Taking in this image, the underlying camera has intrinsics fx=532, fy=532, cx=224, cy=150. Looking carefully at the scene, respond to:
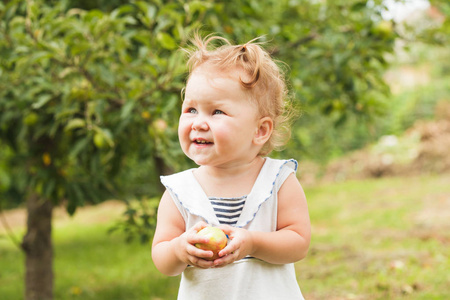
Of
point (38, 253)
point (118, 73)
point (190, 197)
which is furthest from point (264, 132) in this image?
point (38, 253)

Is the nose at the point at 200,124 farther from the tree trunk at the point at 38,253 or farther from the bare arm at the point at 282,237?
the tree trunk at the point at 38,253

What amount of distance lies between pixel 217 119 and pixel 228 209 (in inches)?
8.5

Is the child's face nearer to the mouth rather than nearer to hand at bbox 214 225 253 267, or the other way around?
the mouth

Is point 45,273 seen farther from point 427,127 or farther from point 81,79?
point 427,127

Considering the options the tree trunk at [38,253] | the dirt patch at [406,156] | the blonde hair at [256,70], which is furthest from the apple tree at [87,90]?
the dirt patch at [406,156]

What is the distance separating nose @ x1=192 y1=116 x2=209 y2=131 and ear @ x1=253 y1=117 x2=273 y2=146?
0.14 meters

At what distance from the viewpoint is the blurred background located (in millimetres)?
2285

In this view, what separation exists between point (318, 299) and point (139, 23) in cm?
198

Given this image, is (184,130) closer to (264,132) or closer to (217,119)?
(217,119)

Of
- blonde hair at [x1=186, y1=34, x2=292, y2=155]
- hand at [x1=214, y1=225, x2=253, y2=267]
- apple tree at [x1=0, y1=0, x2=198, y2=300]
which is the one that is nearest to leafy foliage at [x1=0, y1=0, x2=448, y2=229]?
apple tree at [x1=0, y1=0, x2=198, y2=300]

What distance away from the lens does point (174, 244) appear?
3.83ft

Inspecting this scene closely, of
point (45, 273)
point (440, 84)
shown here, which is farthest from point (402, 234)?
point (440, 84)

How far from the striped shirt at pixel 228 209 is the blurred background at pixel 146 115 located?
1.25ft

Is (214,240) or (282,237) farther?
(282,237)
